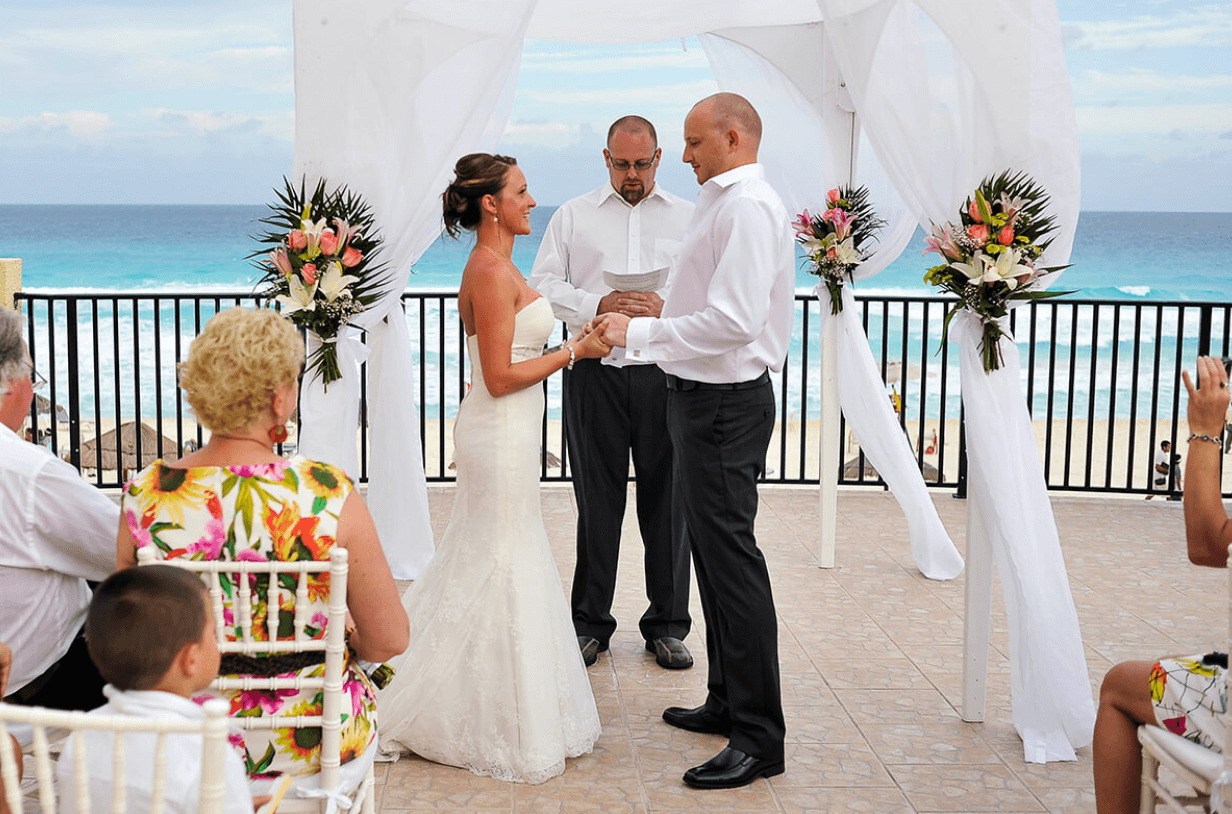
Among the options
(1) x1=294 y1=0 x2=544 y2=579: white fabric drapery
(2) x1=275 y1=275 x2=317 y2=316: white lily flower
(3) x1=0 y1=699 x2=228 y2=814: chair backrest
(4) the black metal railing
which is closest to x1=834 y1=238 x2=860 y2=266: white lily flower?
(4) the black metal railing

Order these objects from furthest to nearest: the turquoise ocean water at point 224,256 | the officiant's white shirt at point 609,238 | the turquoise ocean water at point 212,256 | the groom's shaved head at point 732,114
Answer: the turquoise ocean water at point 212,256
the turquoise ocean water at point 224,256
the officiant's white shirt at point 609,238
the groom's shaved head at point 732,114

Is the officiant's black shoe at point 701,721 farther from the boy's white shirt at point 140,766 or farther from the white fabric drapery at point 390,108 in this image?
the boy's white shirt at point 140,766

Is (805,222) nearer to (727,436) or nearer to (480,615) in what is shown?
(727,436)

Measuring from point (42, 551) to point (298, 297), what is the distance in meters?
1.26

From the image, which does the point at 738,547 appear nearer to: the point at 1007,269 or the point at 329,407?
the point at 1007,269

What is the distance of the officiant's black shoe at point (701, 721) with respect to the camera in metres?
3.32

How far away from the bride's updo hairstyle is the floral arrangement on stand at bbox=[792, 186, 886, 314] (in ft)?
6.55

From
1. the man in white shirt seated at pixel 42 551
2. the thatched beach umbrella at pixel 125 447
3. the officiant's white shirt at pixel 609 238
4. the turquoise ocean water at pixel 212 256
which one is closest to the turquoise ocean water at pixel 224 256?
the turquoise ocean water at pixel 212 256

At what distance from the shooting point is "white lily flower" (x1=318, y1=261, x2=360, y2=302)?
329 cm

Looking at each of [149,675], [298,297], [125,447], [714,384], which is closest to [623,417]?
[714,384]

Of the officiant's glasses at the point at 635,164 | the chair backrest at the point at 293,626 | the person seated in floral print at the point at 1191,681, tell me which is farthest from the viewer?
the officiant's glasses at the point at 635,164

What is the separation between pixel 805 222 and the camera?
491 cm

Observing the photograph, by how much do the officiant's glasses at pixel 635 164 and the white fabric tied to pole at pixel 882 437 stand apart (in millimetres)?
1292

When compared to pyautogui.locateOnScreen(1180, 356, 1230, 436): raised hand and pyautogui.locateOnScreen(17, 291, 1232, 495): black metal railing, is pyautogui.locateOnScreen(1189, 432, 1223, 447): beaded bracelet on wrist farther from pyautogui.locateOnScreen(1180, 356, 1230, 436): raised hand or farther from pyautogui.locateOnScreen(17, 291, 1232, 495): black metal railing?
A: pyautogui.locateOnScreen(17, 291, 1232, 495): black metal railing
